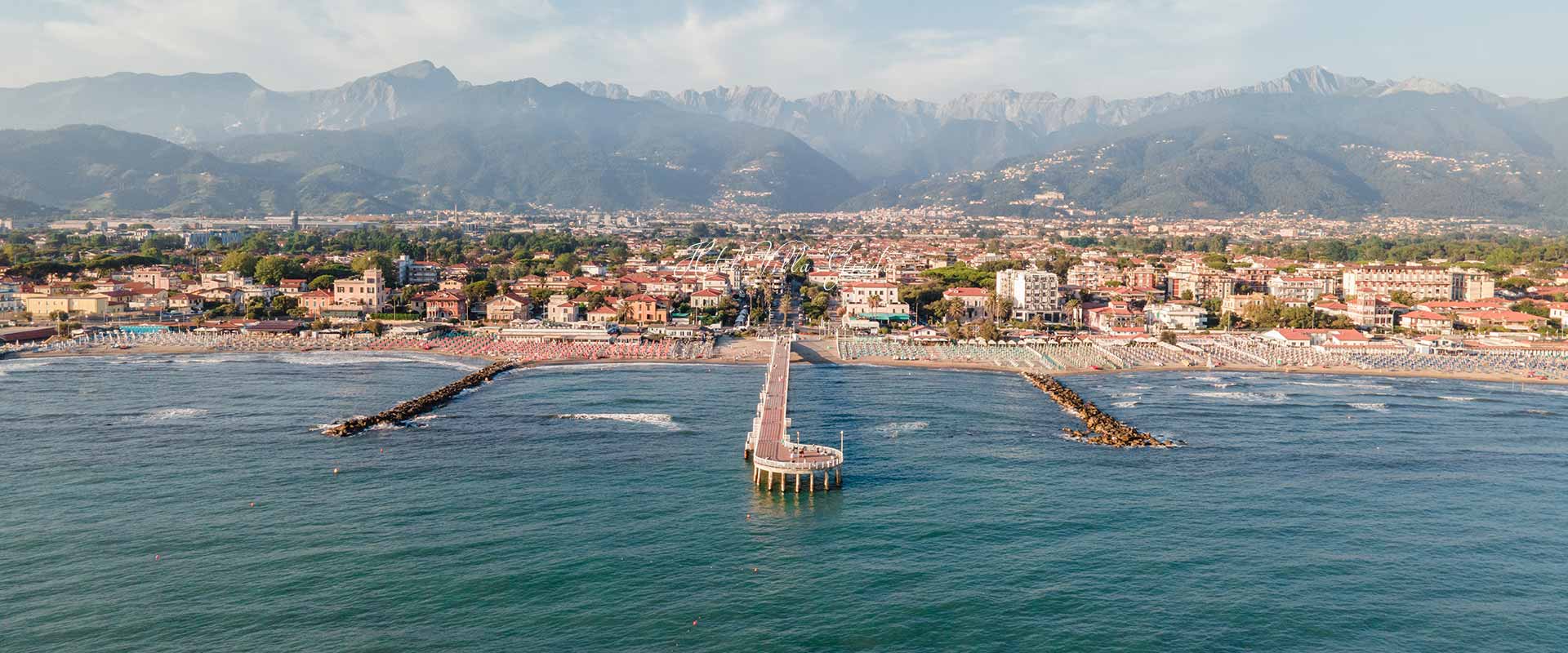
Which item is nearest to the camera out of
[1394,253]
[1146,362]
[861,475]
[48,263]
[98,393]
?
[861,475]

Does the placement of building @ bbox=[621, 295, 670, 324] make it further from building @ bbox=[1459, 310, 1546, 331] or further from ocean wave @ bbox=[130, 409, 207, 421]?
building @ bbox=[1459, 310, 1546, 331]

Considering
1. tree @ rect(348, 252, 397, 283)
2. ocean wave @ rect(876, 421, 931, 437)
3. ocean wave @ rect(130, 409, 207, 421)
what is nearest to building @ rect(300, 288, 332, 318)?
tree @ rect(348, 252, 397, 283)

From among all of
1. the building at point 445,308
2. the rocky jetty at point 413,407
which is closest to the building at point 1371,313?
the rocky jetty at point 413,407

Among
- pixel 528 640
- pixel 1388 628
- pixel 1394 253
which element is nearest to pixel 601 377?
pixel 528 640

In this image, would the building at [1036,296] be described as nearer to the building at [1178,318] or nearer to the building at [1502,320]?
the building at [1178,318]

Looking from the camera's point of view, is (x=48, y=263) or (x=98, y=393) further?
(x=48, y=263)

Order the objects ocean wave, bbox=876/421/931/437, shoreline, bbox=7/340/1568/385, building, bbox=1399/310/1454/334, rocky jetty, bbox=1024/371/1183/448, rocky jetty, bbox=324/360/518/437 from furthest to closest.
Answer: building, bbox=1399/310/1454/334
shoreline, bbox=7/340/1568/385
ocean wave, bbox=876/421/931/437
rocky jetty, bbox=324/360/518/437
rocky jetty, bbox=1024/371/1183/448

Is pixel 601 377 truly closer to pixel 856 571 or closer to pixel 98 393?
pixel 98 393
